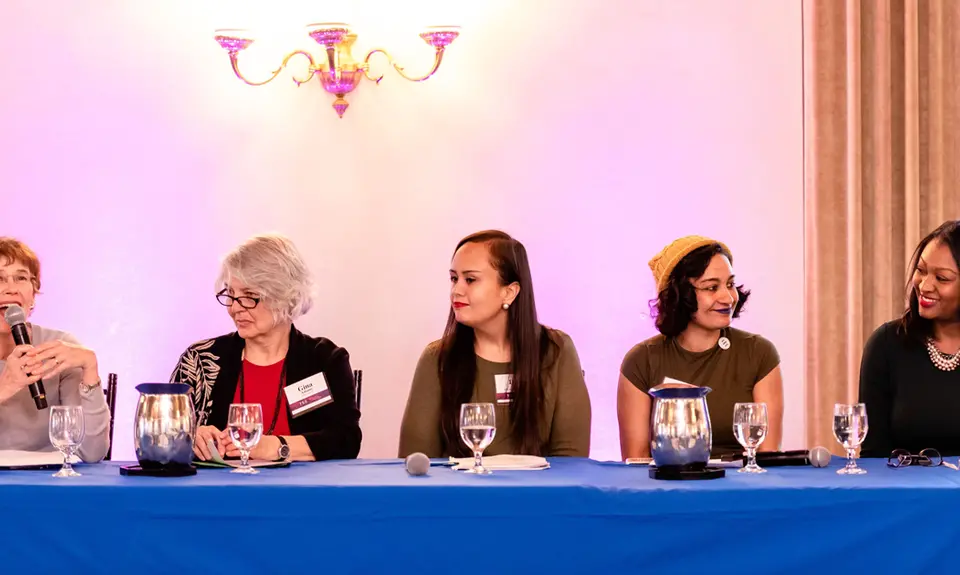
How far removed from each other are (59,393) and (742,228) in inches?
115

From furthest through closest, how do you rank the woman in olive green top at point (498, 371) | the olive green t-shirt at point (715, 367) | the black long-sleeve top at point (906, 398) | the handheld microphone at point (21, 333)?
1. the olive green t-shirt at point (715, 367)
2. the woman in olive green top at point (498, 371)
3. the black long-sleeve top at point (906, 398)
4. the handheld microphone at point (21, 333)

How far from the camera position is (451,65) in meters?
4.95

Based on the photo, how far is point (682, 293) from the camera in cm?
375

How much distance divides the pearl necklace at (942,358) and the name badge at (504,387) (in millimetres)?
1258

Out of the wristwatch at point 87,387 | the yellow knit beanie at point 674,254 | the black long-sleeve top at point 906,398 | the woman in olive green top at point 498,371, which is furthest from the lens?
the yellow knit beanie at point 674,254

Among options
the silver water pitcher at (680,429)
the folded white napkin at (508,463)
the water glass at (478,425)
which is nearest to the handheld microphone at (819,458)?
the silver water pitcher at (680,429)

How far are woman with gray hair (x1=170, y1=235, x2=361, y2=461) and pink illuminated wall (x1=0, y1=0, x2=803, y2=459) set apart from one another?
1.32 meters

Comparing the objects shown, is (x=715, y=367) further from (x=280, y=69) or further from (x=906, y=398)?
(x=280, y=69)

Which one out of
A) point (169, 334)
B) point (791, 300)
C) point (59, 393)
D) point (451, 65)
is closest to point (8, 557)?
point (59, 393)

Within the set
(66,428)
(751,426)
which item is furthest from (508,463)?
(66,428)

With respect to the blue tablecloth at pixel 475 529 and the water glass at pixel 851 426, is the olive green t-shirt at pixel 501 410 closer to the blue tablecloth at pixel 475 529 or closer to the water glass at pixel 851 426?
the water glass at pixel 851 426

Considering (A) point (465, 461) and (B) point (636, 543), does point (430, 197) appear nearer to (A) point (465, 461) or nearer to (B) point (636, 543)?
(A) point (465, 461)

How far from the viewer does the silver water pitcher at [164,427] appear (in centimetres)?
259

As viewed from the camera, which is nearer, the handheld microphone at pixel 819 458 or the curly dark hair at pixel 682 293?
the handheld microphone at pixel 819 458
